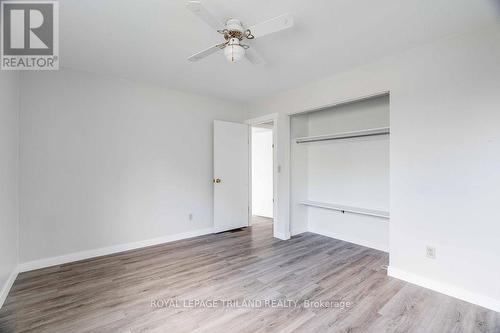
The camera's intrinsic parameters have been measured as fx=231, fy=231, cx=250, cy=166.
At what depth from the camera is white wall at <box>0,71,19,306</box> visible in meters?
2.08

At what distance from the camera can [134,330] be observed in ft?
5.66

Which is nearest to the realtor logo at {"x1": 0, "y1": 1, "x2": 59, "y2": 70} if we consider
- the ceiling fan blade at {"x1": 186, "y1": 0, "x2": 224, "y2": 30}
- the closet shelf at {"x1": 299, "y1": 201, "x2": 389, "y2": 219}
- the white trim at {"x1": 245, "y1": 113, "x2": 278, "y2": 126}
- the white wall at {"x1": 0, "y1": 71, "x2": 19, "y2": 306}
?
the white wall at {"x1": 0, "y1": 71, "x2": 19, "y2": 306}

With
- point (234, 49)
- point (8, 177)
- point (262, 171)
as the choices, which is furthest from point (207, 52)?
point (262, 171)

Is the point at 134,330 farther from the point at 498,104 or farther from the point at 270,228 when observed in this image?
the point at 498,104

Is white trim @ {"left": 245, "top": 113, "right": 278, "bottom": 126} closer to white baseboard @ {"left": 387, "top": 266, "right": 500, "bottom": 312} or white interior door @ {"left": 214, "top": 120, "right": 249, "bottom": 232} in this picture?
white interior door @ {"left": 214, "top": 120, "right": 249, "bottom": 232}

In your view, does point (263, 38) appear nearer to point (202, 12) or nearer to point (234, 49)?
point (234, 49)

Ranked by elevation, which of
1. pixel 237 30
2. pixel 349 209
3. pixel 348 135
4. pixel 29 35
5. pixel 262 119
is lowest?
pixel 349 209

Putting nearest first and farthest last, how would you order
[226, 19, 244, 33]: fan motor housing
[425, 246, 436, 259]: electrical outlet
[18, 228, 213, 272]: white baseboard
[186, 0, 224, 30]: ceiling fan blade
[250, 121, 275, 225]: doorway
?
[186, 0, 224, 30]: ceiling fan blade < [226, 19, 244, 33]: fan motor housing < [425, 246, 436, 259]: electrical outlet < [18, 228, 213, 272]: white baseboard < [250, 121, 275, 225]: doorway

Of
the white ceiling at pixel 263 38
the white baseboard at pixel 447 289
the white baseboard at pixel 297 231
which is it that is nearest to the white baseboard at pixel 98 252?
the white baseboard at pixel 297 231

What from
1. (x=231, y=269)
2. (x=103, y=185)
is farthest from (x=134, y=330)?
(x=103, y=185)

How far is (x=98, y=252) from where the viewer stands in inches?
123

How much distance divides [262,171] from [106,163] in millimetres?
3723

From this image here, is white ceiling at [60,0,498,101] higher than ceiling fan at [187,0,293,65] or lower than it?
higher

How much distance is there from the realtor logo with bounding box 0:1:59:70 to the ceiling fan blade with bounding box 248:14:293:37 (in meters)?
1.57
